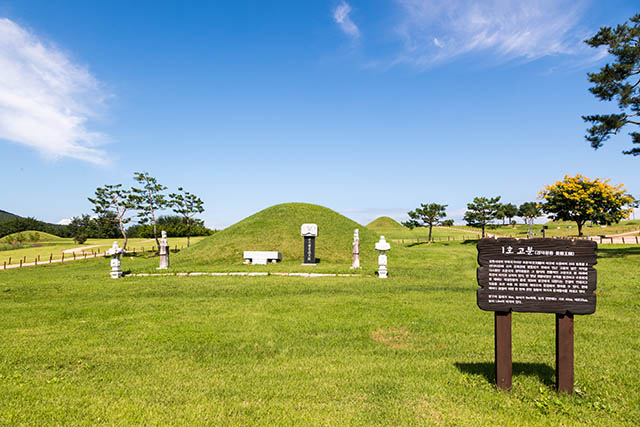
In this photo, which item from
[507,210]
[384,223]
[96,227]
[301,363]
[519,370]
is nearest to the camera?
[519,370]

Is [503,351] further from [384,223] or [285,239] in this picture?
[384,223]

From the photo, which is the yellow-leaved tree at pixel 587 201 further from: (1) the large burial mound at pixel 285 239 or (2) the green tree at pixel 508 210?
(1) the large burial mound at pixel 285 239

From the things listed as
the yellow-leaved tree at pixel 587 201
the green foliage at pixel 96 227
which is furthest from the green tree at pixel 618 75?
the green foliage at pixel 96 227

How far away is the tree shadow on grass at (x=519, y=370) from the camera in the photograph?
5.31 metres

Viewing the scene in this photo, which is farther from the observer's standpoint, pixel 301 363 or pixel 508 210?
pixel 508 210

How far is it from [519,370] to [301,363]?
3.52m

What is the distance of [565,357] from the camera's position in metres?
4.81

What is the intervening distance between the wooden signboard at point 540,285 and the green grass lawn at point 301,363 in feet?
1.75

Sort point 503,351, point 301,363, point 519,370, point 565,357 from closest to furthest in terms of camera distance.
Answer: point 565,357 < point 503,351 < point 519,370 < point 301,363

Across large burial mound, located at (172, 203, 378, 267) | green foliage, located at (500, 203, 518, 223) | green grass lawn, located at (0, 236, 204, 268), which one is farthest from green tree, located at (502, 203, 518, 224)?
green grass lawn, located at (0, 236, 204, 268)

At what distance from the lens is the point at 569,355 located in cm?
481

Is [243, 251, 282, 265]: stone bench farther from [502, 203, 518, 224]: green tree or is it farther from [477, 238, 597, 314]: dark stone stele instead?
[502, 203, 518, 224]: green tree

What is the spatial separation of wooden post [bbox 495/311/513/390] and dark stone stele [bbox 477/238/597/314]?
0.20 metres

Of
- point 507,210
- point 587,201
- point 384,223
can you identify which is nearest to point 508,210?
point 507,210
